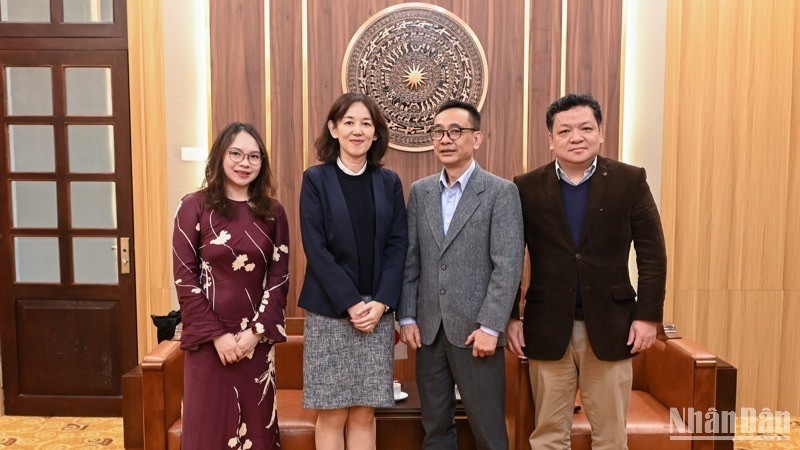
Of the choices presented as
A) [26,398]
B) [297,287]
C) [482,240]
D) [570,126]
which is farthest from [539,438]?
[26,398]

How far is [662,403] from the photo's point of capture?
2.54 meters

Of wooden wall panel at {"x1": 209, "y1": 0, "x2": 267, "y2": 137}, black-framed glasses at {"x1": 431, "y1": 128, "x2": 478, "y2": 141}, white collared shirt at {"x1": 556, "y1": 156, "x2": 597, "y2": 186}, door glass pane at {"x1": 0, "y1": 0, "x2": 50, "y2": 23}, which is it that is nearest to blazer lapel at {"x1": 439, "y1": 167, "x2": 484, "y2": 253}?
black-framed glasses at {"x1": 431, "y1": 128, "x2": 478, "y2": 141}

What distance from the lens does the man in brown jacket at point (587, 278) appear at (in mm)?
1911

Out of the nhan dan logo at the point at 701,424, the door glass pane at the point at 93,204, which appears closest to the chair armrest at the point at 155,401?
the door glass pane at the point at 93,204

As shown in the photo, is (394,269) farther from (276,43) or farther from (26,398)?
(26,398)

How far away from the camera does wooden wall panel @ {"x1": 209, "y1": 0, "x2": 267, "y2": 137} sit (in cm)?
308

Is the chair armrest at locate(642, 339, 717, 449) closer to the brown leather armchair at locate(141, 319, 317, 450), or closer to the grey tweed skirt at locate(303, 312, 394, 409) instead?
the grey tweed skirt at locate(303, 312, 394, 409)

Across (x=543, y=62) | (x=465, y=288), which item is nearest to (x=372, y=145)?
(x=465, y=288)

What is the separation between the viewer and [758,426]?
321 centimetres

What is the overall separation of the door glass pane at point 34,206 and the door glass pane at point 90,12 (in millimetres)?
1049

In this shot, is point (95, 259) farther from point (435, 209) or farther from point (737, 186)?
point (737, 186)

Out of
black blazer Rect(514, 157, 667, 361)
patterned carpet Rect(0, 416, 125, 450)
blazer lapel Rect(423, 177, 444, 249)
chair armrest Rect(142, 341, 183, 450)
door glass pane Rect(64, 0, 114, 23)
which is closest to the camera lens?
black blazer Rect(514, 157, 667, 361)

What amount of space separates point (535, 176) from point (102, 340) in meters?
2.82

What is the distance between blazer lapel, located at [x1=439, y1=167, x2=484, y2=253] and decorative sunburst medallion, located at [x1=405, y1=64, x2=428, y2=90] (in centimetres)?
124
